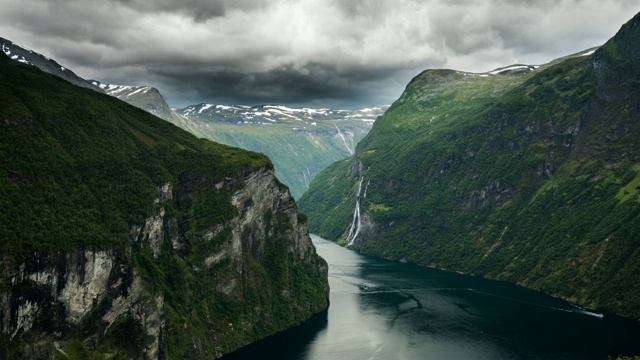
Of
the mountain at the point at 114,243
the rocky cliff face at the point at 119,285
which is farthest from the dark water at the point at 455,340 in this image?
the rocky cliff face at the point at 119,285

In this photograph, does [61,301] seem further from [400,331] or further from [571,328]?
[571,328]

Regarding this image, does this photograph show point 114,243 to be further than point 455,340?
No

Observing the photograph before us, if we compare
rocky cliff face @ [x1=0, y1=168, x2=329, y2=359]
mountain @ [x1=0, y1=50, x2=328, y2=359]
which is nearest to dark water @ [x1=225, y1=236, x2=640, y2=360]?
mountain @ [x1=0, y1=50, x2=328, y2=359]

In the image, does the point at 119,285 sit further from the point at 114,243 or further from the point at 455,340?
the point at 455,340

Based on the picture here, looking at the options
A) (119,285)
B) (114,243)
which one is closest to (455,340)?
(119,285)

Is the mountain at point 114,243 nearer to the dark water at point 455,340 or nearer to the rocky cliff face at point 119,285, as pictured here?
the rocky cliff face at point 119,285

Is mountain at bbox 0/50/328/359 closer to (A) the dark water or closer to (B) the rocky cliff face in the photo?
(B) the rocky cliff face

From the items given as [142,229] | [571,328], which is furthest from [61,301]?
[571,328]
